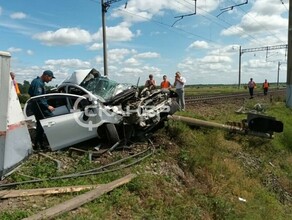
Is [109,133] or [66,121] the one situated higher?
[66,121]

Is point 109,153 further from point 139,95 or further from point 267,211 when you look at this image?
point 267,211

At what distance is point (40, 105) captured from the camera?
925 centimetres

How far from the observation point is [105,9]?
22422 millimetres

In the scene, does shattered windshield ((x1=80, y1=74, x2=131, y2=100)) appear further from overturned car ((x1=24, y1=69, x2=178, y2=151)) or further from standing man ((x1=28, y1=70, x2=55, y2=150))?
standing man ((x1=28, y1=70, x2=55, y2=150))

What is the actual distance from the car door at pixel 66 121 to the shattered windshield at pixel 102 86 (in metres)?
0.78

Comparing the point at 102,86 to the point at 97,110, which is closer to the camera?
the point at 97,110

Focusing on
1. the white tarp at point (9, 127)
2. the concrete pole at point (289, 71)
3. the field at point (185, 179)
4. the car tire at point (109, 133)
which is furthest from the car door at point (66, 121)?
the concrete pole at point (289, 71)

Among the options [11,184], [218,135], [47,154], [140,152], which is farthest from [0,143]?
[218,135]

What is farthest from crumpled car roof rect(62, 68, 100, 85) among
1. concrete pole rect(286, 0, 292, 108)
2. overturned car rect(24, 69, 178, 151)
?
concrete pole rect(286, 0, 292, 108)

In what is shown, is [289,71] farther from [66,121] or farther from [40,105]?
[40,105]

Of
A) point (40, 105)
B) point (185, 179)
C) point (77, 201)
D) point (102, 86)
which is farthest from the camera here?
point (102, 86)

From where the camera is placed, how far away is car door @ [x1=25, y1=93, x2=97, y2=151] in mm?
8961

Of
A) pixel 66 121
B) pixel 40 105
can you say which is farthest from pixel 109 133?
pixel 40 105

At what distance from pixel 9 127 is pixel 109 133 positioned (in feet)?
9.71
